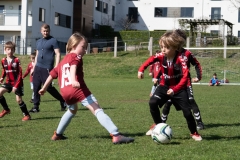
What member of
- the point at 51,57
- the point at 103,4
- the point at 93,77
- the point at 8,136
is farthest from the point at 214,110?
the point at 103,4

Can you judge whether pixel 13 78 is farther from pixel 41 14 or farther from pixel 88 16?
pixel 88 16

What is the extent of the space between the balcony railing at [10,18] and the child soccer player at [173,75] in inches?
1537

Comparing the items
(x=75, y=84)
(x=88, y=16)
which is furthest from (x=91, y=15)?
(x=75, y=84)

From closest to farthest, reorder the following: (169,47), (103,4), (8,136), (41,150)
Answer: (41,150) → (169,47) → (8,136) → (103,4)

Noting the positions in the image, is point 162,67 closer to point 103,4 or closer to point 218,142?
point 218,142

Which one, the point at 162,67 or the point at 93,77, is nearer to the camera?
the point at 162,67

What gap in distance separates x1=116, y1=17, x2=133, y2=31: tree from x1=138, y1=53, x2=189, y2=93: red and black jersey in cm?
5306

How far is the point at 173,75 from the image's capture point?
7035 mm

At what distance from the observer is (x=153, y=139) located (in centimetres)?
688

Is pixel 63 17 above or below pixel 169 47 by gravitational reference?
above

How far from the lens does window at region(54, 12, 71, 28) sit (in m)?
49.7

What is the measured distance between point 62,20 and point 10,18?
7.38m

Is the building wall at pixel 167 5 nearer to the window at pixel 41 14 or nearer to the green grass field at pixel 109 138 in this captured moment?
the window at pixel 41 14

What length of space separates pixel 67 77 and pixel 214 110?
6167 millimetres
